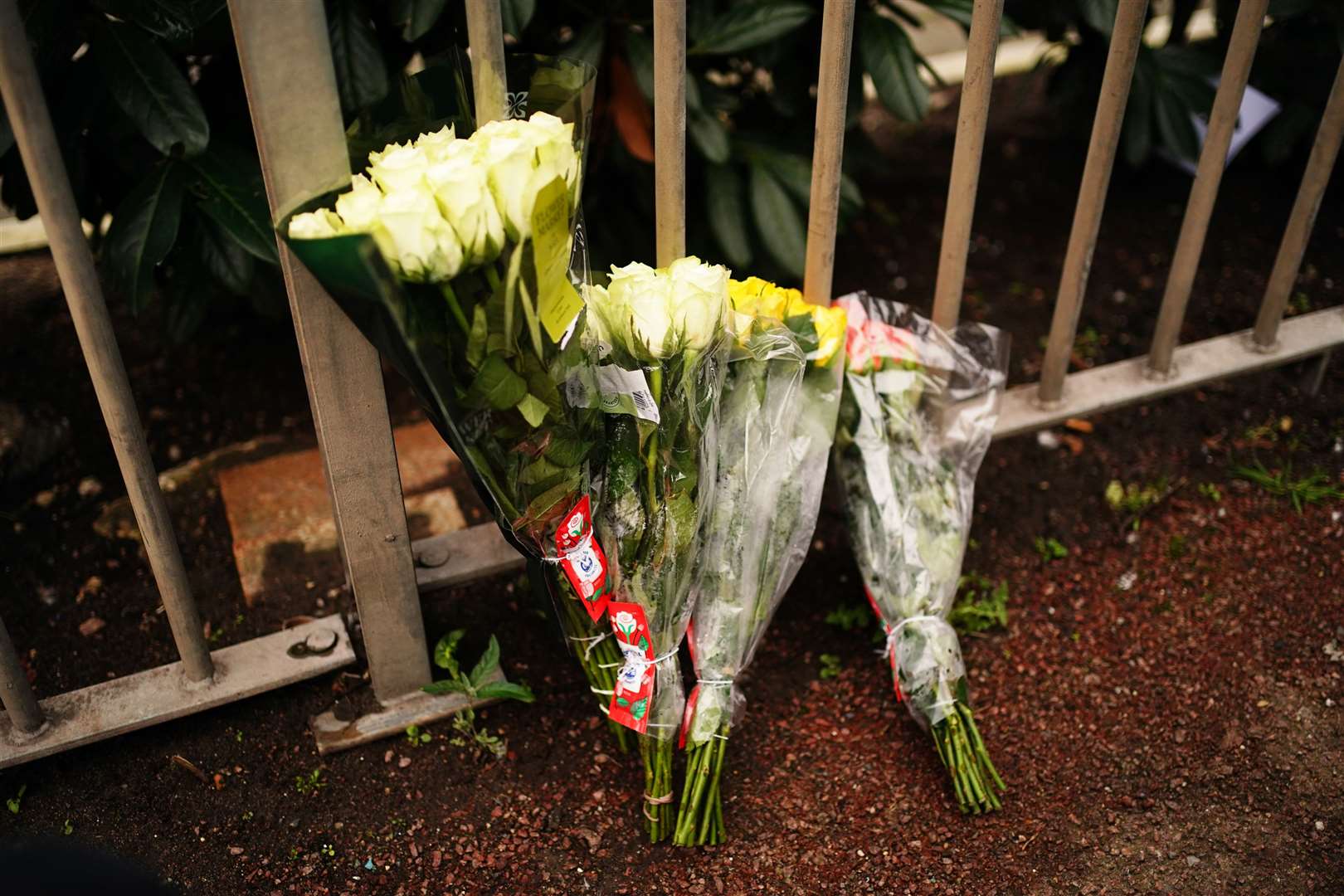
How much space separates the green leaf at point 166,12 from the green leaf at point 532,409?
0.80 meters

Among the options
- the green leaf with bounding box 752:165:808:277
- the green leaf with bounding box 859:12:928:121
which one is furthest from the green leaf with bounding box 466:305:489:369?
the green leaf with bounding box 859:12:928:121

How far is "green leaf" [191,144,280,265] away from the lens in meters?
1.87

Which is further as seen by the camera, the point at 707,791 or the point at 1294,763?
the point at 1294,763

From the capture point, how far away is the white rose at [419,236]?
47.7 inches

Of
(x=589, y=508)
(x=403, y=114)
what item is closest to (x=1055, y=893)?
(x=589, y=508)

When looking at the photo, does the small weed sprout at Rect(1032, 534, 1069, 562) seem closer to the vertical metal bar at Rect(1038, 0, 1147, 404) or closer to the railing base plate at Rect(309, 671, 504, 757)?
the vertical metal bar at Rect(1038, 0, 1147, 404)

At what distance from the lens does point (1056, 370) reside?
86.7 inches

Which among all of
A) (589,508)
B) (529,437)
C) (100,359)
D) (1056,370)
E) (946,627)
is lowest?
(946,627)

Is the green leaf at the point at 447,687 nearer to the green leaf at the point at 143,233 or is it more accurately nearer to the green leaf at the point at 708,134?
the green leaf at the point at 143,233

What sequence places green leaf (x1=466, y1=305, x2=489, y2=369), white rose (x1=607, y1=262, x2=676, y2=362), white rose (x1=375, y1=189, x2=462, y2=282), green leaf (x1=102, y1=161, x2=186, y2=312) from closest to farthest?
1. white rose (x1=375, y1=189, x2=462, y2=282)
2. green leaf (x1=466, y1=305, x2=489, y2=369)
3. white rose (x1=607, y1=262, x2=676, y2=362)
4. green leaf (x1=102, y1=161, x2=186, y2=312)

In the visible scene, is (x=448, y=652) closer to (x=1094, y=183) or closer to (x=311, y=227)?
(x=311, y=227)

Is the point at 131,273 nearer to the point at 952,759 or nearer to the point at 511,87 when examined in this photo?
the point at 511,87

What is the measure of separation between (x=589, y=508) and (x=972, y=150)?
0.88 metres

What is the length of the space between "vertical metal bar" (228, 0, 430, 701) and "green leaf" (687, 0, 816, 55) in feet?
3.00
